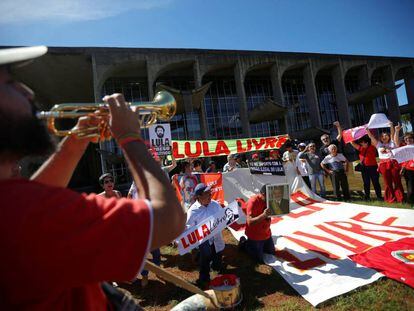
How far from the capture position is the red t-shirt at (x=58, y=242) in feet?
2.52

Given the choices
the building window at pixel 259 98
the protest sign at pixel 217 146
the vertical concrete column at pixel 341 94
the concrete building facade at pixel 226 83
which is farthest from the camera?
the building window at pixel 259 98

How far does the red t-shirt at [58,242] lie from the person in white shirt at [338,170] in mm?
9042

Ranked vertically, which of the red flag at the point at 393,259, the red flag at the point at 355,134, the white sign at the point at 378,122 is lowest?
the red flag at the point at 393,259

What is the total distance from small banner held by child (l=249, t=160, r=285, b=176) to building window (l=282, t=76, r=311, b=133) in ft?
75.0

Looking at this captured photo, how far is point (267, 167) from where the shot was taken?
841cm

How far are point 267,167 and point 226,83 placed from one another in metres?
21.6

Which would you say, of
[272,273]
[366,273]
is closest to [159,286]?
[272,273]

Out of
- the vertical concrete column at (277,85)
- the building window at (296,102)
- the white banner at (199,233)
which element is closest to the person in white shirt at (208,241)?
the white banner at (199,233)

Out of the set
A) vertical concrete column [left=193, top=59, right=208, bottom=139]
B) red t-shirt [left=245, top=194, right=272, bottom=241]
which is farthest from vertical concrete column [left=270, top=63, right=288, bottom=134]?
red t-shirt [left=245, top=194, right=272, bottom=241]

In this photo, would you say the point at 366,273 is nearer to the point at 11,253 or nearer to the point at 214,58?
the point at 11,253

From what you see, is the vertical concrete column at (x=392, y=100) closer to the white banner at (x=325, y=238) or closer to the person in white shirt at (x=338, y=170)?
the person in white shirt at (x=338, y=170)

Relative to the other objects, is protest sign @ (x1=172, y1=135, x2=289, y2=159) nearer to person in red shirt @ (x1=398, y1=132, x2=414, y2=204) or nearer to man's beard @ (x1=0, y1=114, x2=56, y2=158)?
person in red shirt @ (x1=398, y1=132, x2=414, y2=204)

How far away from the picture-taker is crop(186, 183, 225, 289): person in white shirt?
4484 mm

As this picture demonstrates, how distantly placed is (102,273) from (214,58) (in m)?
25.1
